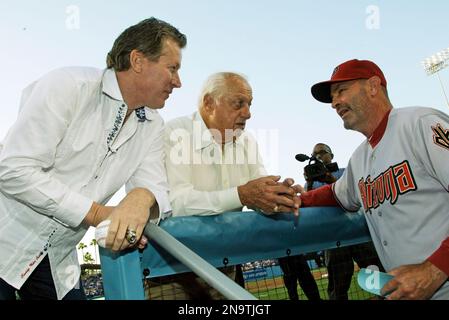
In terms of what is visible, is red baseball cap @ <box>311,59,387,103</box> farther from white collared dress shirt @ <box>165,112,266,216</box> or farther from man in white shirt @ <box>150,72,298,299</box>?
white collared dress shirt @ <box>165,112,266,216</box>

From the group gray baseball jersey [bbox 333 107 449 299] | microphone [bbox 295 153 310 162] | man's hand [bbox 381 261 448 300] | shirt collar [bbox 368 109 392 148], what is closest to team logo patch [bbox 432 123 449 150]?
gray baseball jersey [bbox 333 107 449 299]

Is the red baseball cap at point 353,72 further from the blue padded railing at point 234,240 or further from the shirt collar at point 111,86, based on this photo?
the shirt collar at point 111,86

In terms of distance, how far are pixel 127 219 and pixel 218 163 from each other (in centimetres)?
121

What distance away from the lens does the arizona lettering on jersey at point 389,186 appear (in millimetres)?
1927

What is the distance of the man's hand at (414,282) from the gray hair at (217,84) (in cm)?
154

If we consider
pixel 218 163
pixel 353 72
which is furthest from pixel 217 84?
pixel 353 72

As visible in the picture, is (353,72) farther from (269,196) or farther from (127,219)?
(127,219)

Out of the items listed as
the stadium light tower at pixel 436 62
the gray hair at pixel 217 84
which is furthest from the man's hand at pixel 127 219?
the stadium light tower at pixel 436 62

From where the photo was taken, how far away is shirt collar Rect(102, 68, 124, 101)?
5.72 feet

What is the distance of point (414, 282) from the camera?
1.54 m

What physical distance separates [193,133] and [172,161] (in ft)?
0.94

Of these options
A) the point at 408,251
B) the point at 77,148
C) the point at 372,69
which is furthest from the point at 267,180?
the point at 372,69
